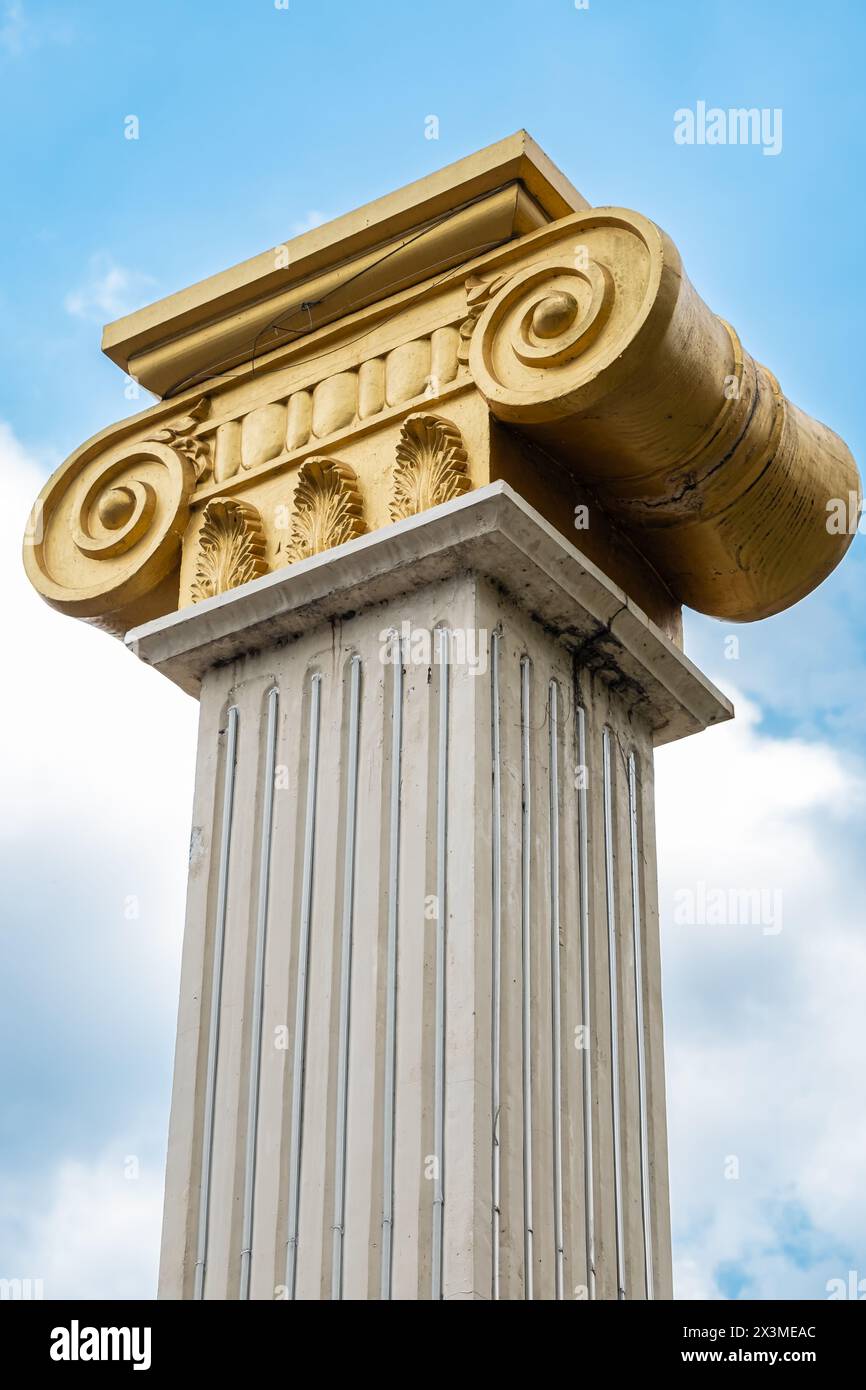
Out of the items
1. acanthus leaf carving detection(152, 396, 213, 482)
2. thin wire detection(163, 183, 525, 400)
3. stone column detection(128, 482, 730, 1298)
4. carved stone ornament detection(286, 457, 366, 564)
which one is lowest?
stone column detection(128, 482, 730, 1298)

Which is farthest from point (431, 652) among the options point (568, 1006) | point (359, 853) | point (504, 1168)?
point (504, 1168)

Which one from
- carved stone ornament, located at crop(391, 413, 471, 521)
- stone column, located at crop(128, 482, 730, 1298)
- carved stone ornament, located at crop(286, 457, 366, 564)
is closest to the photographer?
stone column, located at crop(128, 482, 730, 1298)

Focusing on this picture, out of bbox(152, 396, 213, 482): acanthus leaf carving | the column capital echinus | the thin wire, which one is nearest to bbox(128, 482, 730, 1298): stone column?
the column capital echinus

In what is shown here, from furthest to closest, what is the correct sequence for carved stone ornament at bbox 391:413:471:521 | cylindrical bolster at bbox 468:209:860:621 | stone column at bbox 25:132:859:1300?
carved stone ornament at bbox 391:413:471:521
cylindrical bolster at bbox 468:209:860:621
stone column at bbox 25:132:859:1300

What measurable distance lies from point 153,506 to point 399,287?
1624 millimetres

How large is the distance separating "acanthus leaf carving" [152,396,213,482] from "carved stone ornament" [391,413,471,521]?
4.33ft

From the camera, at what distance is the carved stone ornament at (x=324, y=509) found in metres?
10.5

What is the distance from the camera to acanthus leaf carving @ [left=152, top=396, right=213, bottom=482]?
11312 millimetres

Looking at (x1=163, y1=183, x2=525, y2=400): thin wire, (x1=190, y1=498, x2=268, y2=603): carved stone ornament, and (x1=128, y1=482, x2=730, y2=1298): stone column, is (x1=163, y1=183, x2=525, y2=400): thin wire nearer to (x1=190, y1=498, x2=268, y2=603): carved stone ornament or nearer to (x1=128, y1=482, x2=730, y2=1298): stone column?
(x1=190, y1=498, x2=268, y2=603): carved stone ornament

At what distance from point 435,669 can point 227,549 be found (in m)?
1.51

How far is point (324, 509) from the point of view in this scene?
10.6 metres

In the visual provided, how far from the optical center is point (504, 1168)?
884 cm

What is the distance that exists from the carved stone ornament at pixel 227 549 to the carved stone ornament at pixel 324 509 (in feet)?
0.76
